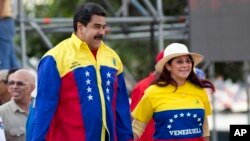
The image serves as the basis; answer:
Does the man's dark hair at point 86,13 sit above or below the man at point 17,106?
above

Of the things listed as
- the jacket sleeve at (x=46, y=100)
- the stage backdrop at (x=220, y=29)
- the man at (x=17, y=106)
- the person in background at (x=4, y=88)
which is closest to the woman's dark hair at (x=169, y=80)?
the jacket sleeve at (x=46, y=100)

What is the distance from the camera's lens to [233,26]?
10.7 m

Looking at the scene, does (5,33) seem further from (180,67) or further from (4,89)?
(180,67)

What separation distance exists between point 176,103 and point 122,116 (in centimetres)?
63

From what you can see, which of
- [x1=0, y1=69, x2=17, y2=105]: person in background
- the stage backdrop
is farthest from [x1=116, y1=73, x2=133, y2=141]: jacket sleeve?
the stage backdrop

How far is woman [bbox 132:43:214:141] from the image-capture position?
23.8 ft

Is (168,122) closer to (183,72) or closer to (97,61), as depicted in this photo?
(183,72)

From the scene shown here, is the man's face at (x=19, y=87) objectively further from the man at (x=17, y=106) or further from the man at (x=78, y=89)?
the man at (x=78, y=89)

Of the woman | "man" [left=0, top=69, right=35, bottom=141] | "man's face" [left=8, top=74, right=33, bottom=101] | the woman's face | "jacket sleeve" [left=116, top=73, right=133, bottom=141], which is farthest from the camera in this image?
"man's face" [left=8, top=74, right=33, bottom=101]

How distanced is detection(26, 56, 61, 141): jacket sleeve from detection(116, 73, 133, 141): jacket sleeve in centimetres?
53

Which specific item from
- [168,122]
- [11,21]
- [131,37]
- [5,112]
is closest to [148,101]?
[168,122]

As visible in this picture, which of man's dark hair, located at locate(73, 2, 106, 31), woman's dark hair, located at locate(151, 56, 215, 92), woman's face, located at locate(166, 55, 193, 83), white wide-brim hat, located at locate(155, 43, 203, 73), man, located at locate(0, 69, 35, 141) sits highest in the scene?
man's dark hair, located at locate(73, 2, 106, 31)

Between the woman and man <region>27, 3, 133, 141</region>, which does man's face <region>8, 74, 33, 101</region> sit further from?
man <region>27, 3, 133, 141</region>

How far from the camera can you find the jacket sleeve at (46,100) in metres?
6.51
